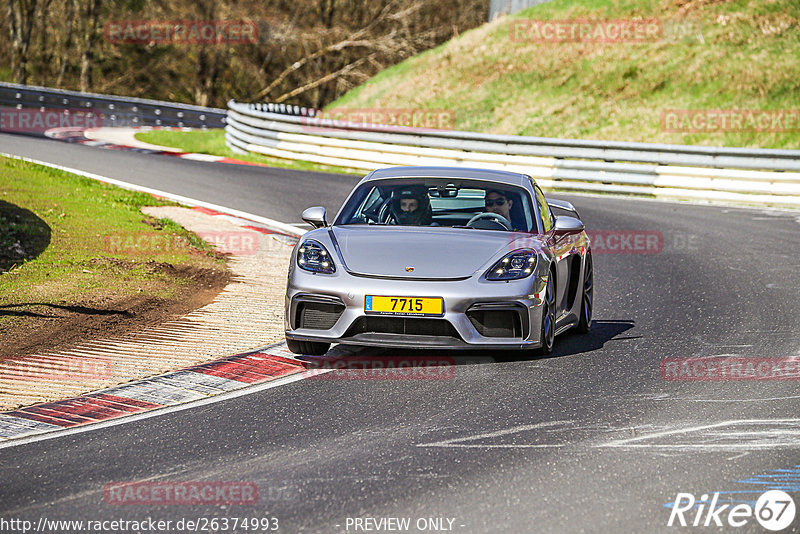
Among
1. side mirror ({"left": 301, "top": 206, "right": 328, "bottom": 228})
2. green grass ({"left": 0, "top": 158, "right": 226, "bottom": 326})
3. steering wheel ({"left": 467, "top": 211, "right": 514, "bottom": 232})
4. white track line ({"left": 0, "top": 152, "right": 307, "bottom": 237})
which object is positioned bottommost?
white track line ({"left": 0, "top": 152, "right": 307, "bottom": 237})

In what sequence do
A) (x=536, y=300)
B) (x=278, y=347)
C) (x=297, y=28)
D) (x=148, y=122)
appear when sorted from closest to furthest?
(x=536, y=300)
(x=278, y=347)
(x=148, y=122)
(x=297, y=28)

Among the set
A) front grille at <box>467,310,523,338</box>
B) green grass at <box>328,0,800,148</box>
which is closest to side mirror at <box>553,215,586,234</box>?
front grille at <box>467,310,523,338</box>

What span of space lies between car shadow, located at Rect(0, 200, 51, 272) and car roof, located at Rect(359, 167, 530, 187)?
409 cm

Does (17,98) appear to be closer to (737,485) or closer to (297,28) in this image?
(297,28)

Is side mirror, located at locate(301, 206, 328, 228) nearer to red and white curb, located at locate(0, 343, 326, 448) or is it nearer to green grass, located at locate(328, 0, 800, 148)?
red and white curb, located at locate(0, 343, 326, 448)

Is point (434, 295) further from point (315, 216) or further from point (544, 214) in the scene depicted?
point (544, 214)

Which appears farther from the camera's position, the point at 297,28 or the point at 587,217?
the point at 297,28

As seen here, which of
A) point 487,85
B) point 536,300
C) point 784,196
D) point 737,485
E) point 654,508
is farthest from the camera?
point 487,85

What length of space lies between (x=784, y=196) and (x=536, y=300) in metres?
14.6

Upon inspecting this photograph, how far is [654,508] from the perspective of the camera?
4938 millimetres

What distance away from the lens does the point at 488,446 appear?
19.5 ft

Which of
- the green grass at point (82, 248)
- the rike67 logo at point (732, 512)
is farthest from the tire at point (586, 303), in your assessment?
the rike67 logo at point (732, 512)

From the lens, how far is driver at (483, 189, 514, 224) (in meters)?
8.85

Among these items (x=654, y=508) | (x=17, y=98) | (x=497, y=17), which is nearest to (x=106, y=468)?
(x=654, y=508)
